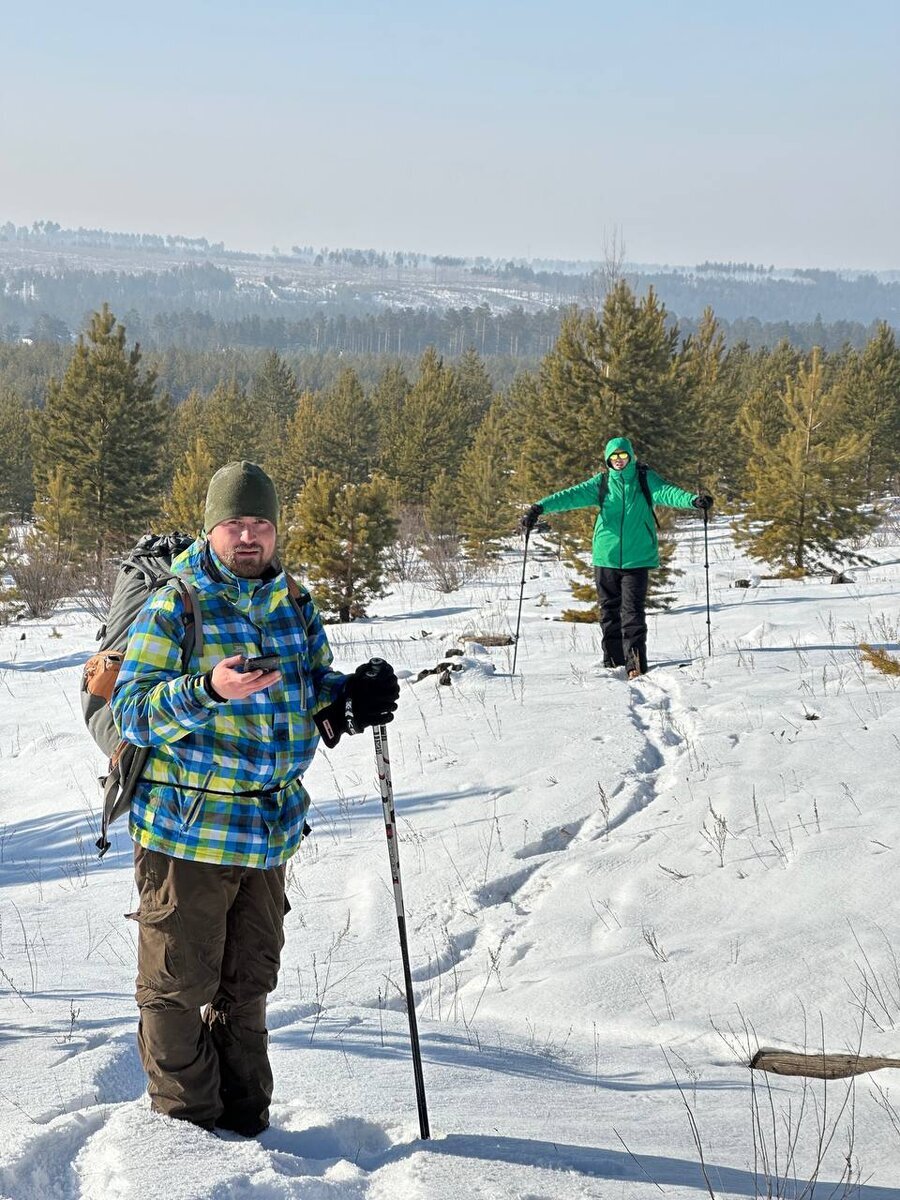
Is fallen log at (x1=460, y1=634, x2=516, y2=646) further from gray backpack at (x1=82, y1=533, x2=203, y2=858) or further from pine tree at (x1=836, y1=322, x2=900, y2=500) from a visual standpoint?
pine tree at (x1=836, y1=322, x2=900, y2=500)

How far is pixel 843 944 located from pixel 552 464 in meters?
23.1

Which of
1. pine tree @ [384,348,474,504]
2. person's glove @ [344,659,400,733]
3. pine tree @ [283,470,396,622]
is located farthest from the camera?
pine tree @ [384,348,474,504]

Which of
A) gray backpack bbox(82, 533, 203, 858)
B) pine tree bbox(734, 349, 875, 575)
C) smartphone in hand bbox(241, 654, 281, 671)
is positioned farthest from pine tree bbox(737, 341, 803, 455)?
smartphone in hand bbox(241, 654, 281, 671)

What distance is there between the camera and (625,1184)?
261cm

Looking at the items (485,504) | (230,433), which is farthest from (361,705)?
(230,433)

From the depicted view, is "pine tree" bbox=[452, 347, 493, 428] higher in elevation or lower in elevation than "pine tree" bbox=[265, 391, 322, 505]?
higher

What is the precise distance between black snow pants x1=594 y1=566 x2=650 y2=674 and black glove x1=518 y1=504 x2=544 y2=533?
2.49 feet

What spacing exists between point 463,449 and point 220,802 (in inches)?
1626

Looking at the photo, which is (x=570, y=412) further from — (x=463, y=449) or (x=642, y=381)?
(x=463, y=449)

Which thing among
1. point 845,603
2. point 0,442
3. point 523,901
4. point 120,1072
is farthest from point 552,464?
point 0,442

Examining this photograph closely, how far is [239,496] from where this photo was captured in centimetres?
280

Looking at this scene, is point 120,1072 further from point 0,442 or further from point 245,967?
point 0,442

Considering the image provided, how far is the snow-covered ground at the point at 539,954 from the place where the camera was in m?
2.72

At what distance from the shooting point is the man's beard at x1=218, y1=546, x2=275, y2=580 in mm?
2797
